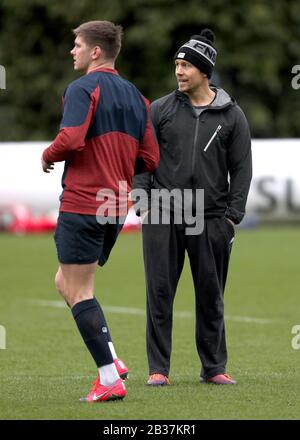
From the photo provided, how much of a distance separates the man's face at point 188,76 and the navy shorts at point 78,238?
133 centimetres

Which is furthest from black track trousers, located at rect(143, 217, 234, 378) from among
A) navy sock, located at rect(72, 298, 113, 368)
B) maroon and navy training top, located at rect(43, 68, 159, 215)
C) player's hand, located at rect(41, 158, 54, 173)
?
player's hand, located at rect(41, 158, 54, 173)

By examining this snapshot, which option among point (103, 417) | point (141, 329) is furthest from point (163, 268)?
point (141, 329)

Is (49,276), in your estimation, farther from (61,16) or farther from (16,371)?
(61,16)

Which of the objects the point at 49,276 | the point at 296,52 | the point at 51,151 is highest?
the point at 296,52

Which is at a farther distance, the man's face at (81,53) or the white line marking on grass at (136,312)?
the white line marking on grass at (136,312)

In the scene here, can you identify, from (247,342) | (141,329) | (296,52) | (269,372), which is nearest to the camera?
(269,372)

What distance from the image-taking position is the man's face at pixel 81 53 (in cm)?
724

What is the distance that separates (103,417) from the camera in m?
6.70

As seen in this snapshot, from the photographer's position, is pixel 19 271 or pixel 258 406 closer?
pixel 258 406

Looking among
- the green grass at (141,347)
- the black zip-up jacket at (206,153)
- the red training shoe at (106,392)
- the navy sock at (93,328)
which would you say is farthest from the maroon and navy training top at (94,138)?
the green grass at (141,347)

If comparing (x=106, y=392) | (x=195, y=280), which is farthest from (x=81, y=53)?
(x=106, y=392)

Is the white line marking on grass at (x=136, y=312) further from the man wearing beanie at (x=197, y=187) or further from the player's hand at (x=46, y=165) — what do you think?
the player's hand at (x=46, y=165)

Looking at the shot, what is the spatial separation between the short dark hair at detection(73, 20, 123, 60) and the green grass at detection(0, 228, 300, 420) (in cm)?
207
